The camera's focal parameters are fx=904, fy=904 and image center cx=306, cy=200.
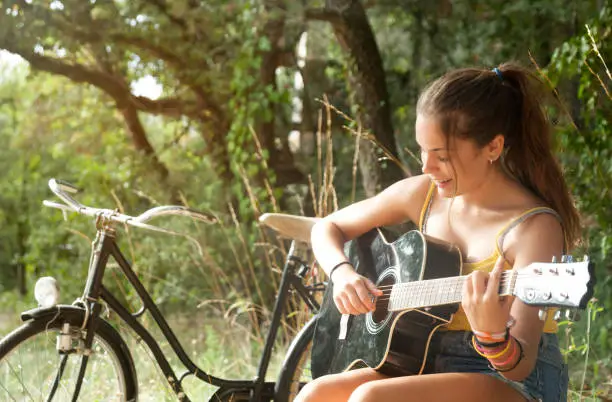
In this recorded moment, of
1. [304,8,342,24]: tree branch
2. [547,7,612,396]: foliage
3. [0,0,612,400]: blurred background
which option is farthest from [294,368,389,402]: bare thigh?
[304,8,342,24]: tree branch

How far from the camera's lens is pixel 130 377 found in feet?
9.07

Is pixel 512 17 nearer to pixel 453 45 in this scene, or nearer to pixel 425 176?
pixel 453 45

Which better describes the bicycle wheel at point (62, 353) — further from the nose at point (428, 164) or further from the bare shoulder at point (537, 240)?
the bare shoulder at point (537, 240)

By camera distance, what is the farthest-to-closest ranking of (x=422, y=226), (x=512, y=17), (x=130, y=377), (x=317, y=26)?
1. (x=317, y=26)
2. (x=512, y=17)
3. (x=130, y=377)
4. (x=422, y=226)

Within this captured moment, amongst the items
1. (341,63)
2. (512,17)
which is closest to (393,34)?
(341,63)

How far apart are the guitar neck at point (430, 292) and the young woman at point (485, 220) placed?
61 mm

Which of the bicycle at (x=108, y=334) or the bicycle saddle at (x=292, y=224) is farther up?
the bicycle saddle at (x=292, y=224)

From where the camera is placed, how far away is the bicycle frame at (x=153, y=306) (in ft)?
8.65

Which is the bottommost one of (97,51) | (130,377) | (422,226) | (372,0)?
(130,377)

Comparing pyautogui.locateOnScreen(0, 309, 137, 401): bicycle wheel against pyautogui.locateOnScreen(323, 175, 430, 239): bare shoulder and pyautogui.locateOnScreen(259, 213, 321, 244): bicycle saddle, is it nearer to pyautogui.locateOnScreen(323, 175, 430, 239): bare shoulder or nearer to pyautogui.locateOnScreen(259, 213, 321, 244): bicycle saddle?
pyautogui.locateOnScreen(259, 213, 321, 244): bicycle saddle

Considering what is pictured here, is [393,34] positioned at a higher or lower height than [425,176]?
higher

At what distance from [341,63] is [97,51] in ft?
5.85

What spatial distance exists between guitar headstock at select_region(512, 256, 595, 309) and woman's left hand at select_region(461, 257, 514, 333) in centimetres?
4

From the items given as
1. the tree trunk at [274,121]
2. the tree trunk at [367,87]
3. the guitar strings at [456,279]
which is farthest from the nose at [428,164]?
the tree trunk at [274,121]
